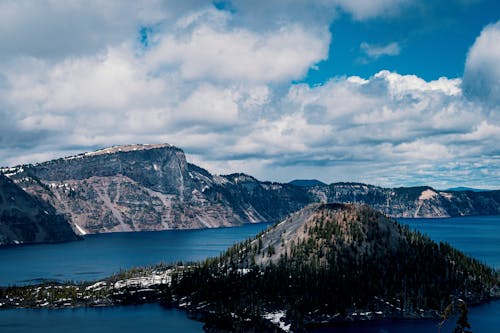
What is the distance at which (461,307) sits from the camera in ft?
258
